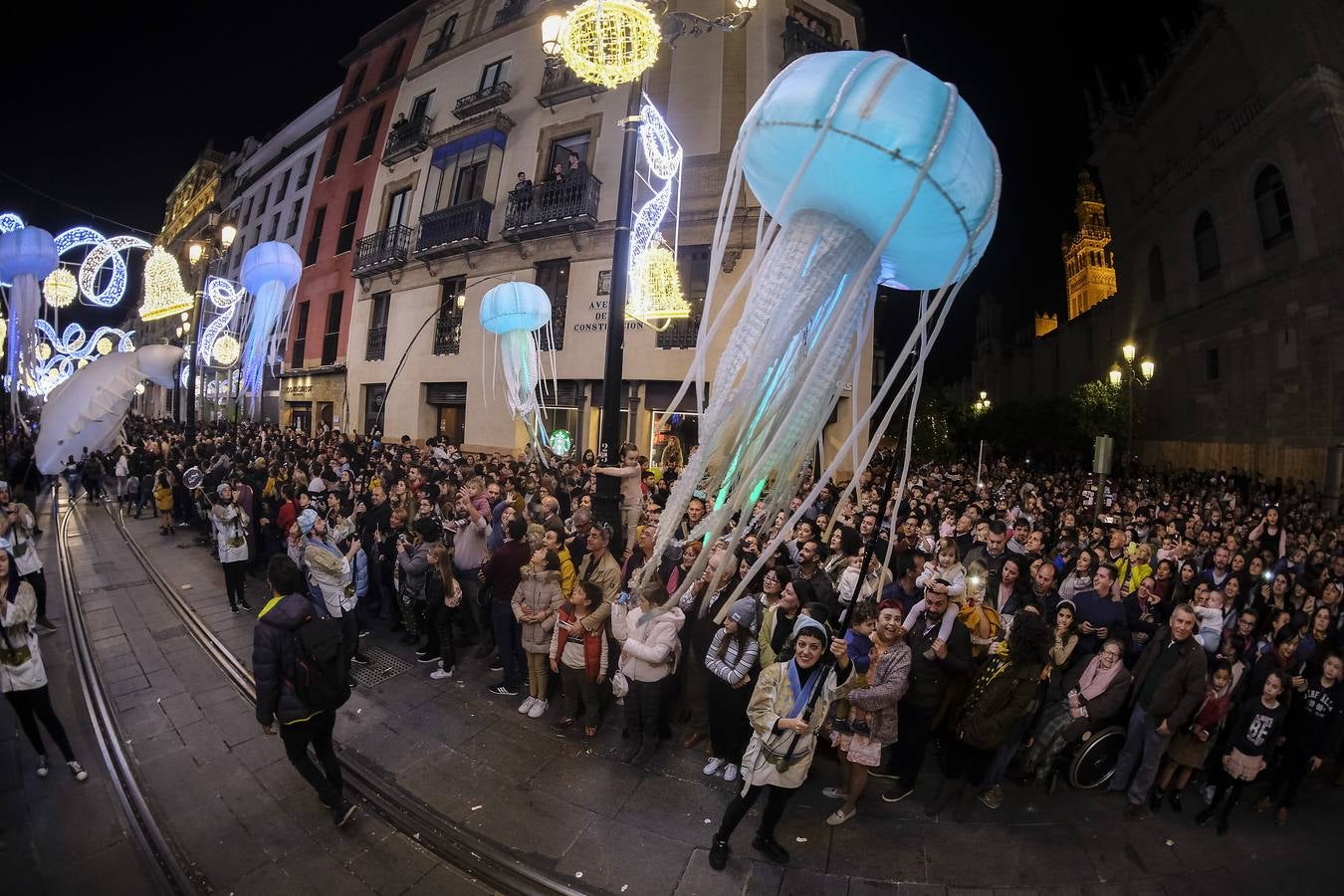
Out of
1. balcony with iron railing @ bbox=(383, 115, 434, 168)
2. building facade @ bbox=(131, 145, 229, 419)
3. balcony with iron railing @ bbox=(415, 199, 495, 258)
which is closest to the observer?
balcony with iron railing @ bbox=(415, 199, 495, 258)

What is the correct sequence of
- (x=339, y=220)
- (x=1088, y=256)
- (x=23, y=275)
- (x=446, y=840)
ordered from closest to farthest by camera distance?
(x=446, y=840) < (x=23, y=275) < (x=339, y=220) < (x=1088, y=256)

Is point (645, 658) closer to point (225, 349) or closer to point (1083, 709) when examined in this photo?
point (1083, 709)

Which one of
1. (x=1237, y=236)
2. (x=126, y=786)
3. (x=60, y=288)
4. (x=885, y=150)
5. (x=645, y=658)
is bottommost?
(x=126, y=786)

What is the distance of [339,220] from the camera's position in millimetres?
25203

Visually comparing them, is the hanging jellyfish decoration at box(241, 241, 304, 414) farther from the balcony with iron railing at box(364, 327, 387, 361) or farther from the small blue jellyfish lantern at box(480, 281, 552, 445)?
the balcony with iron railing at box(364, 327, 387, 361)

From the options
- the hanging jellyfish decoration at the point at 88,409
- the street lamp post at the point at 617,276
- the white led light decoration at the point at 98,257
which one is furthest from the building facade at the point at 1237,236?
the white led light decoration at the point at 98,257

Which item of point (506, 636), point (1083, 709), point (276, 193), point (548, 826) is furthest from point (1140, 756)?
point (276, 193)

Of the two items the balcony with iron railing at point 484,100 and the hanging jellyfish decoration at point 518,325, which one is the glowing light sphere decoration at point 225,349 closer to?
the balcony with iron railing at point 484,100

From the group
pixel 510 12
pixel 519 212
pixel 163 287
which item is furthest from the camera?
pixel 510 12

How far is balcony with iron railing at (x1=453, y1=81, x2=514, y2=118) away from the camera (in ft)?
64.1

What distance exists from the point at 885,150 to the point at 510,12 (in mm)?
23801

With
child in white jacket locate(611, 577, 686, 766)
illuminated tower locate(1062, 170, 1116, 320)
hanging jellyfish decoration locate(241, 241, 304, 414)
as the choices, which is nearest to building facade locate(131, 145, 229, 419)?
hanging jellyfish decoration locate(241, 241, 304, 414)

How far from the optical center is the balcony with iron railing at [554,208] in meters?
17.3

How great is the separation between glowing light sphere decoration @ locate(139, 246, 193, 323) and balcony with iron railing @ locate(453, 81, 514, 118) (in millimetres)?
11162
